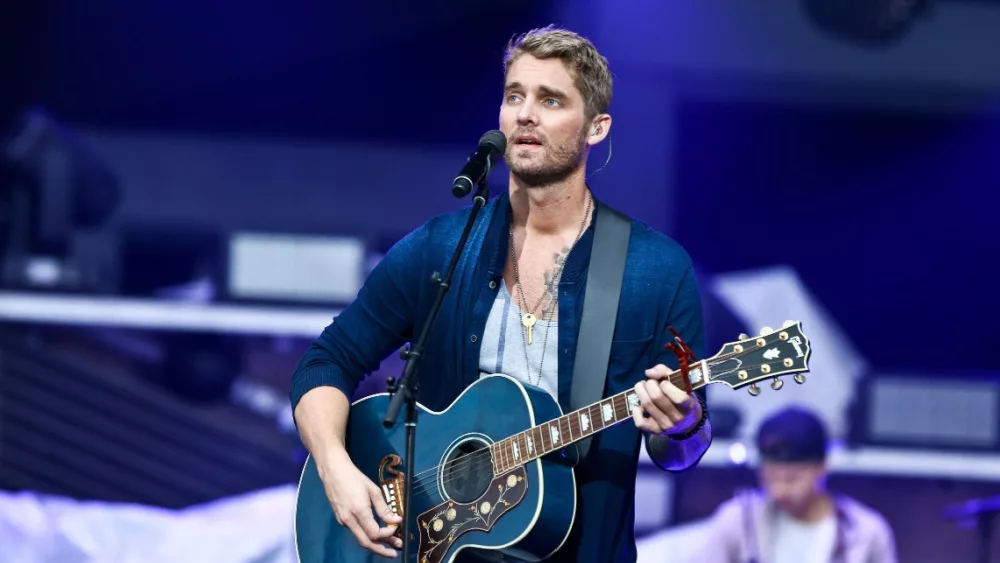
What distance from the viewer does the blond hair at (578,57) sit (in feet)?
11.3

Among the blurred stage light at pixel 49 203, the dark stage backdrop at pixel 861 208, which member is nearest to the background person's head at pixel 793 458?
the dark stage backdrop at pixel 861 208

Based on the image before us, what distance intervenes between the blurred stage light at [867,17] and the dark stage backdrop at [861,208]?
0.43 meters

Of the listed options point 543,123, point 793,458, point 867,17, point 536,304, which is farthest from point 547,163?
point 867,17

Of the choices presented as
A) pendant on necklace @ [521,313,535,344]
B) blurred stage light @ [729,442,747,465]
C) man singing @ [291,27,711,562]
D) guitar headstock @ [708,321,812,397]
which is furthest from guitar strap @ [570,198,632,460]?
blurred stage light @ [729,442,747,465]

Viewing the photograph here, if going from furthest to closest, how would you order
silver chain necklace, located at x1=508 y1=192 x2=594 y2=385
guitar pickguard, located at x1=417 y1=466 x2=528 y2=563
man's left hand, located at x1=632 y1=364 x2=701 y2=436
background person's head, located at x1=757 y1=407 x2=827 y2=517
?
1. background person's head, located at x1=757 y1=407 x2=827 y2=517
2. silver chain necklace, located at x1=508 y1=192 x2=594 y2=385
3. guitar pickguard, located at x1=417 y1=466 x2=528 y2=563
4. man's left hand, located at x1=632 y1=364 x2=701 y2=436

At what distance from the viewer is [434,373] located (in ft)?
11.3

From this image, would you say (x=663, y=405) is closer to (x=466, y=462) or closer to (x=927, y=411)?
(x=466, y=462)

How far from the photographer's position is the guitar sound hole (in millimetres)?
3209

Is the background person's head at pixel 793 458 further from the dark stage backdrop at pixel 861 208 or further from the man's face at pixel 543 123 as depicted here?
the man's face at pixel 543 123

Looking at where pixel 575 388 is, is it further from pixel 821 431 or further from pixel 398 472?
pixel 821 431

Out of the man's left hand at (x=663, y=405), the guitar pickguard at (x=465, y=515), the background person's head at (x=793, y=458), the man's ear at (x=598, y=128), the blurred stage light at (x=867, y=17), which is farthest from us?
the blurred stage light at (x=867, y=17)

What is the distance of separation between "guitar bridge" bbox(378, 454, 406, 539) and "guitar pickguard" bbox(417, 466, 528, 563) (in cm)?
7

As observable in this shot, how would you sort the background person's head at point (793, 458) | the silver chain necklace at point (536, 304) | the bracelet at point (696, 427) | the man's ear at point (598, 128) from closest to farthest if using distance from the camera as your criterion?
the bracelet at point (696, 427) < the silver chain necklace at point (536, 304) < the man's ear at point (598, 128) < the background person's head at point (793, 458)

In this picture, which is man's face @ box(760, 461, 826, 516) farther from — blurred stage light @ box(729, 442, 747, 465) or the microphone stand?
the microphone stand
